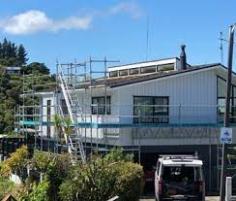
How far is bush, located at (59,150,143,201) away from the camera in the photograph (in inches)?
850

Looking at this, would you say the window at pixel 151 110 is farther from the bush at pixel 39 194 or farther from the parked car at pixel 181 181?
the bush at pixel 39 194

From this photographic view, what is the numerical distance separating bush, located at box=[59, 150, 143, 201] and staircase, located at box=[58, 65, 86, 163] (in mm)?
3527

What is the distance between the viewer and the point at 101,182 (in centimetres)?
2159

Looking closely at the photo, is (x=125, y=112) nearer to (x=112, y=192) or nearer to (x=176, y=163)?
(x=176, y=163)

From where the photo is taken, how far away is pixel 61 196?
21984 mm

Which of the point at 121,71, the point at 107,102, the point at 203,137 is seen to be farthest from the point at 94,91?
the point at 121,71

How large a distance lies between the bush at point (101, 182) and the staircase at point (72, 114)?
353 centimetres

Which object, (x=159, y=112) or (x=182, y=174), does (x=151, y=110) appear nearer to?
(x=159, y=112)

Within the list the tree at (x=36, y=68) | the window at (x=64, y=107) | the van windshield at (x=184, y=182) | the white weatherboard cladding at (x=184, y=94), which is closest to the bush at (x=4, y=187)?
the window at (x=64, y=107)

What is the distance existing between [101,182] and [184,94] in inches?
564

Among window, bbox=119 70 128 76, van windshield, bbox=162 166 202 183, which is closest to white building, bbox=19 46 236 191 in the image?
van windshield, bbox=162 166 202 183

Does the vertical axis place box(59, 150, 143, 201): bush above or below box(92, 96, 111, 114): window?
below

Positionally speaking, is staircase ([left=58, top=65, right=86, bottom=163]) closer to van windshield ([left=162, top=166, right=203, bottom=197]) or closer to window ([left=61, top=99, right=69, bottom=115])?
window ([left=61, top=99, right=69, bottom=115])

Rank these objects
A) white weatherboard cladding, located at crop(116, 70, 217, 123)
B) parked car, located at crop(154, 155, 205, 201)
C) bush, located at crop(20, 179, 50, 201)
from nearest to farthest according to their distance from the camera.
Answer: bush, located at crop(20, 179, 50, 201) → parked car, located at crop(154, 155, 205, 201) → white weatherboard cladding, located at crop(116, 70, 217, 123)
